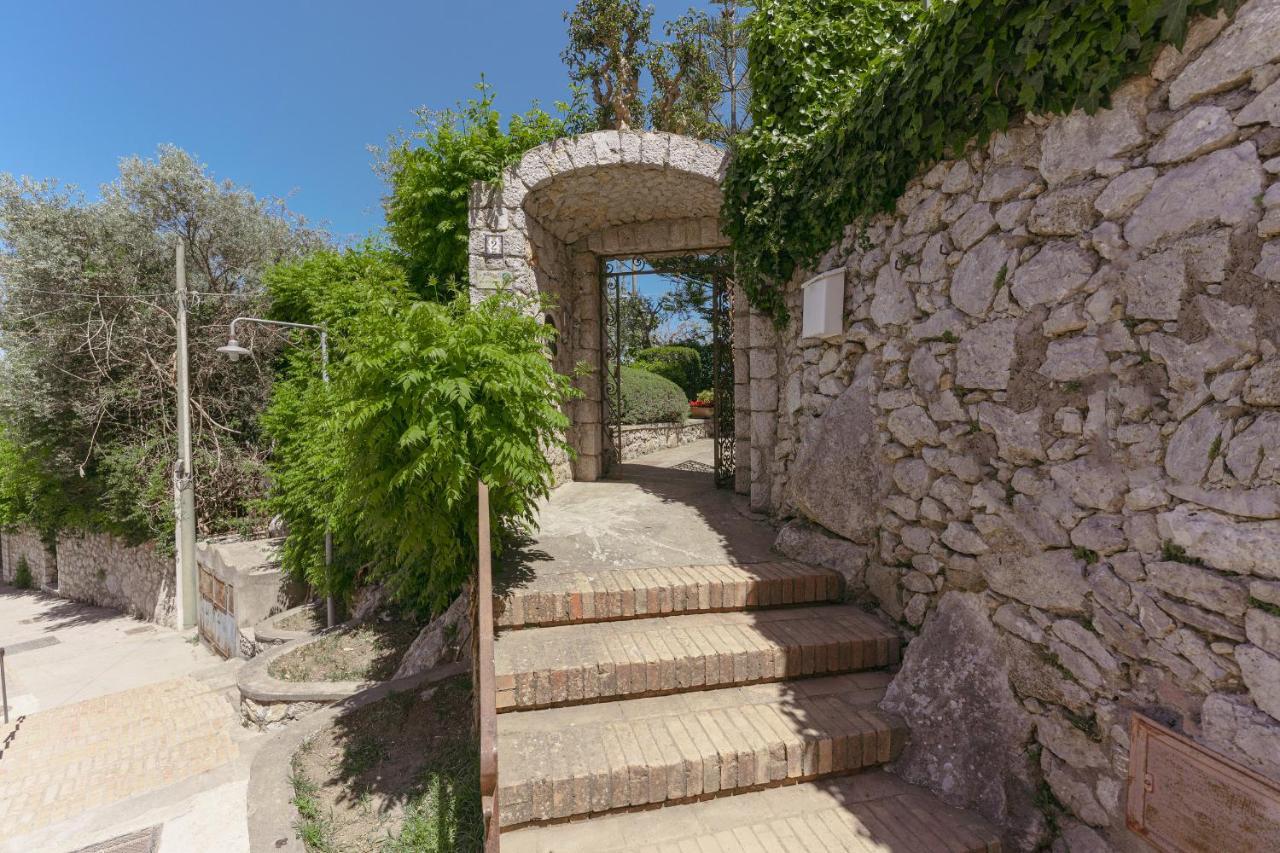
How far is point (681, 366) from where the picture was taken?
15.0 meters

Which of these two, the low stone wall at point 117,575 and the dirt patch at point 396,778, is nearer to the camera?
the dirt patch at point 396,778

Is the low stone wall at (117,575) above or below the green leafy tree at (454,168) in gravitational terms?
below

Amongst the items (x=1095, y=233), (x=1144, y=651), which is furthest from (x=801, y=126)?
(x=1144, y=651)

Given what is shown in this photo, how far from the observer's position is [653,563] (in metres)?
3.86

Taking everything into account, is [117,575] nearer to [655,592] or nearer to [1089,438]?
Result: [655,592]

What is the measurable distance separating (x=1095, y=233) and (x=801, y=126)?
2701 mm

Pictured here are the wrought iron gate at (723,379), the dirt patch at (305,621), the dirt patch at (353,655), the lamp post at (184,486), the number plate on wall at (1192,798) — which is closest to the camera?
the number plate on wall at (1192,798)

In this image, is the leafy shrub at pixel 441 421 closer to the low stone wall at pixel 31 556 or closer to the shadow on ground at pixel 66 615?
the shadow on ground at pixel 66 615

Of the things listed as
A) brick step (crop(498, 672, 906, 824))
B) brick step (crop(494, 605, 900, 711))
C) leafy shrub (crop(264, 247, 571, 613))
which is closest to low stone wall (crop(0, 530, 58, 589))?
leafy shrub (crop(264, 247, 571, 613))

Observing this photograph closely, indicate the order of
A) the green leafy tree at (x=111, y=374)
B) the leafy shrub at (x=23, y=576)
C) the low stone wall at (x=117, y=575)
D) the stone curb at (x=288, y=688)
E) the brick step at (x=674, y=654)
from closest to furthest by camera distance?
the brick step at (x=674, y=654) < the stone curb at (x=288, y=688) < the green leafy tree at (x=111, y=374) < the low stone wall at (x=117, y=575) < the leafy shrub at (x=23, y=576)

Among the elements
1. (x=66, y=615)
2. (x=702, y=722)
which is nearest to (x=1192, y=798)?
(x=702, y=722)

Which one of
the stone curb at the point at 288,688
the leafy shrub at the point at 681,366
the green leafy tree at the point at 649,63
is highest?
the green leafy tree at the point at 649,63

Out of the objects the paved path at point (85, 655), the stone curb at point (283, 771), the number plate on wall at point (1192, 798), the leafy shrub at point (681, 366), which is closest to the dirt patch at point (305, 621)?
the paved path at point (85, 655)

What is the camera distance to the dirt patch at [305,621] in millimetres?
6691
